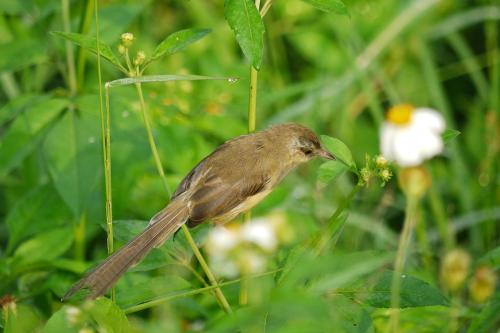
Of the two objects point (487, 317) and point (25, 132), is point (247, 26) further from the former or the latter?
point (25, 132)

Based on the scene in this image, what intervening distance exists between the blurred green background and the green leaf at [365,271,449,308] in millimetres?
56

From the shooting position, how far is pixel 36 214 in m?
4.17

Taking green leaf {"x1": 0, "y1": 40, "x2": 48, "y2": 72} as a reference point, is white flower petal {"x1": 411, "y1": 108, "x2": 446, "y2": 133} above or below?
below

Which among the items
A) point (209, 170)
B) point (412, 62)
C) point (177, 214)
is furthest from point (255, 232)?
point (412, 62)

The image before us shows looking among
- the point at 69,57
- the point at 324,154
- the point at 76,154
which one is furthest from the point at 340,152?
the point at 69,57

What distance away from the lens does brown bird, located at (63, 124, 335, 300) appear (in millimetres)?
3393

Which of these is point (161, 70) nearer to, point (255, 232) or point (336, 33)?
point (336, 33)

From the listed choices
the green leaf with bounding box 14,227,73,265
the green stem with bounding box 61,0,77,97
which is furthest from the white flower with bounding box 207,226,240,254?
the green stem with bounding box 61,0,77,97

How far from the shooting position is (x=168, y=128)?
4.57 metres

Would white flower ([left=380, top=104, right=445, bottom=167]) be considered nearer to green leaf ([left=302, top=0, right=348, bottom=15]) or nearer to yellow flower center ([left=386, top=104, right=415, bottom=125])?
yellow flower center ([left=386, top=104, right=415, bottom=125])

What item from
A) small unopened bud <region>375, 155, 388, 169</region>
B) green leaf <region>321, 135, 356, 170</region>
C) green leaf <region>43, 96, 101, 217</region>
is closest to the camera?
small unopened bud <region>375, 155, 388, 169</region>

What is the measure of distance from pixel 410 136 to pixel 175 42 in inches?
41.6

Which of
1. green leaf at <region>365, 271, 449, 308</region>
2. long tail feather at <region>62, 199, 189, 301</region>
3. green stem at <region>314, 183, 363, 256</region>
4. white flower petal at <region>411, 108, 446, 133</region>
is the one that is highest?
white flower petal at <region>411, 108, 446, 133</region>

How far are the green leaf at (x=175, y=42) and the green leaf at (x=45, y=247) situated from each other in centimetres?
126
